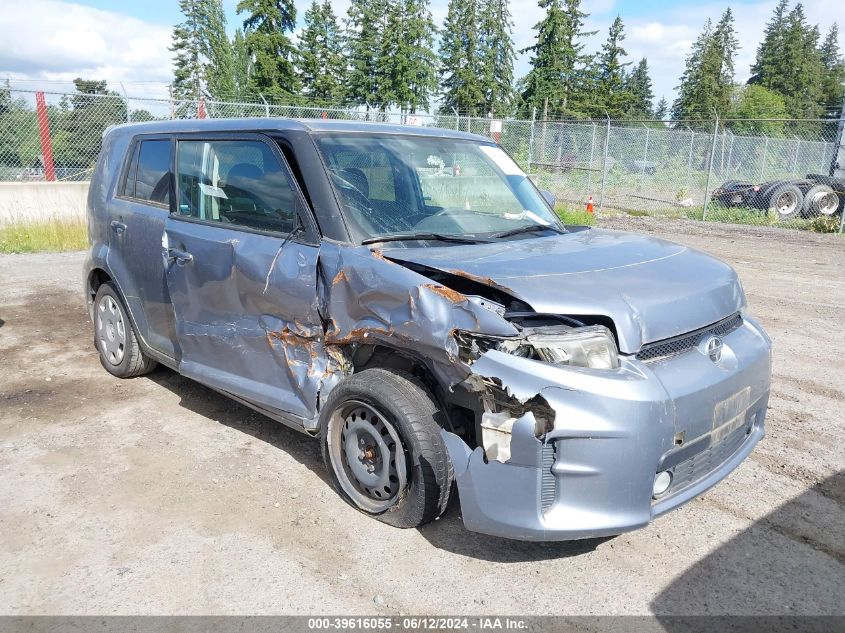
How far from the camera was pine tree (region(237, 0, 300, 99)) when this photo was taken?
50.2 m

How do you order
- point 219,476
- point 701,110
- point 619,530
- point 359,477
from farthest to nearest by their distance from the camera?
point 701,110 → point 219,476 → point 359,477 → point 619,530

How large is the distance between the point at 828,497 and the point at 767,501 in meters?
0.35

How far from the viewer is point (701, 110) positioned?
66625mm

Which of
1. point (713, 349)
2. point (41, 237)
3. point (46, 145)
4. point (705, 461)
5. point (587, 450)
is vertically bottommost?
point (41, 237)

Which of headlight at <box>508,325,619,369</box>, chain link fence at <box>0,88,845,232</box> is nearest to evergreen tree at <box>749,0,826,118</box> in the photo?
chain link fence at <box>0,88,845,232</box>

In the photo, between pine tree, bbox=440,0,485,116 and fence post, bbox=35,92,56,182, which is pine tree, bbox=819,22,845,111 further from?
fence post, bbox=35,92,56,182

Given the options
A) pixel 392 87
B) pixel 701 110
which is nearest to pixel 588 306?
pixel 392 87

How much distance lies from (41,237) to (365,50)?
44233 mm

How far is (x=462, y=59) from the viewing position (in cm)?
5712

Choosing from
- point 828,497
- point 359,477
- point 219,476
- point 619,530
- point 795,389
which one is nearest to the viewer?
point 619,530

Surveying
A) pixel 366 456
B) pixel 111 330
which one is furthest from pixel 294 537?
pixel 111 330

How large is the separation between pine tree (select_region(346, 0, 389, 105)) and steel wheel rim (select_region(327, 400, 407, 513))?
50.5m

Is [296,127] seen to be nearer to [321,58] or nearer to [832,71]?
[321,58]

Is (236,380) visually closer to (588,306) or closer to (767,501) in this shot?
(588,306)
